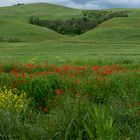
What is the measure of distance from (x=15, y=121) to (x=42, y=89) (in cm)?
707

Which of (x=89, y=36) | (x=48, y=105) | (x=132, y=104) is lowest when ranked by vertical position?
(x=89, y=36)

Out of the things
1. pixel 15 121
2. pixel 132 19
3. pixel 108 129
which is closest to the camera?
pixel 108 129

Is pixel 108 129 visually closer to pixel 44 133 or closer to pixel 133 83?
pixel 44 133

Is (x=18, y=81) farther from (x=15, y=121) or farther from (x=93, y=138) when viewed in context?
(x=93, y=138)

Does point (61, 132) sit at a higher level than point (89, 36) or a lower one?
higher

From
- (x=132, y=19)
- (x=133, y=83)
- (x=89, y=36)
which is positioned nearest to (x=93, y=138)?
(x=133, y=83)

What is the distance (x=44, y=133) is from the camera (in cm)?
714

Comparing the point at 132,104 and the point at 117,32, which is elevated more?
the point at 132,104

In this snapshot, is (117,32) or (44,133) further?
(117,32)

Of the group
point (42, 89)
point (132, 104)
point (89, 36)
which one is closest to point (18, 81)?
point (42, 89)

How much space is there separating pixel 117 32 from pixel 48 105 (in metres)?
55.2

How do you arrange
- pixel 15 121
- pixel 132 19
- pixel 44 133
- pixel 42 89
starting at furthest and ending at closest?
pixel 132 19, pixel 42 89, pixel 15 121, pixel 44 133

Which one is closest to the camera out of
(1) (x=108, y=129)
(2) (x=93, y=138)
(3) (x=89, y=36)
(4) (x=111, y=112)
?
(1) (x=108, y=129)

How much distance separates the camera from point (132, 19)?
83875 mm
